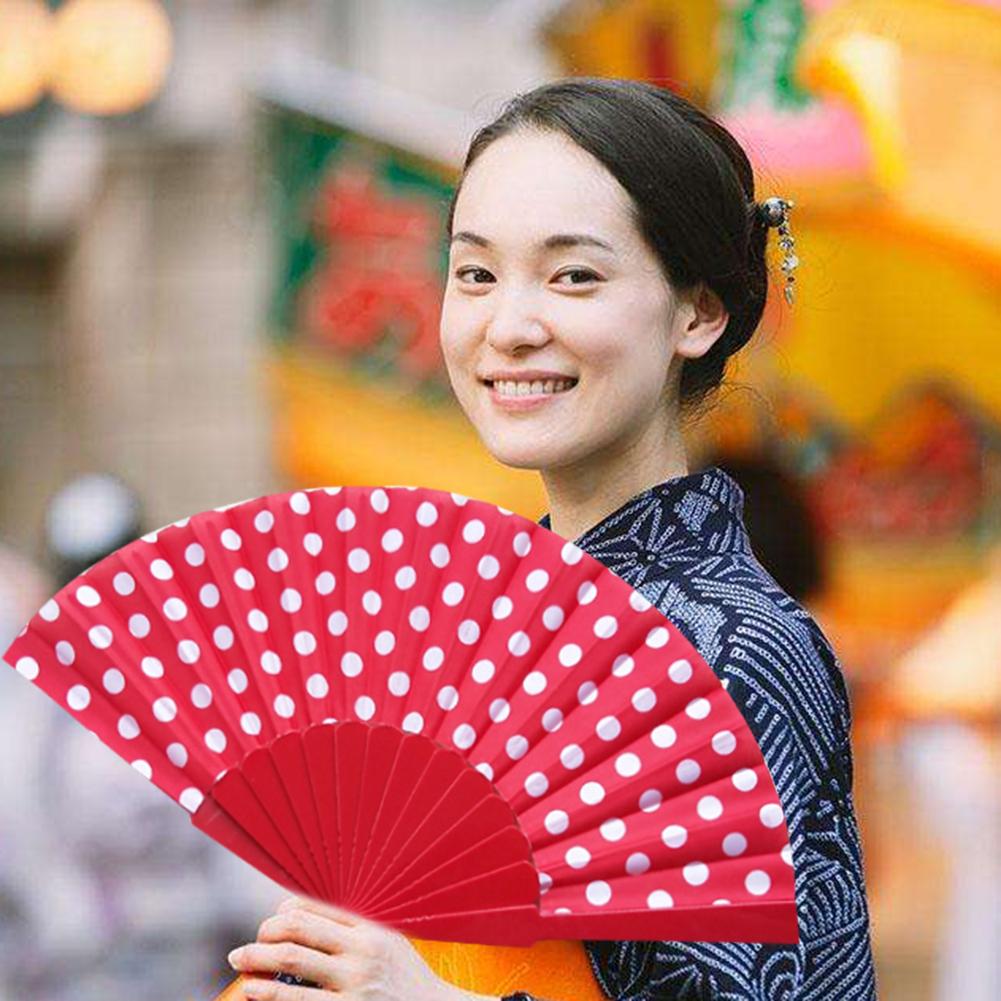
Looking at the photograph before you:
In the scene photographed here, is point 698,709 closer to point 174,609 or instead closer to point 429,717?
point 429,717

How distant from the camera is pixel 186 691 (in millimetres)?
1898

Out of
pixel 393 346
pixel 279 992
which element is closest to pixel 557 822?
pixel 279 992

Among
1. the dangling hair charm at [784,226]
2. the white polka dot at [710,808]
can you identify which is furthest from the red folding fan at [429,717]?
the dangling hair charm at [784,226]

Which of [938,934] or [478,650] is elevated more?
[938,934]

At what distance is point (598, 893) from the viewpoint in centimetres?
179

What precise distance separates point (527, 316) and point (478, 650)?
276mm

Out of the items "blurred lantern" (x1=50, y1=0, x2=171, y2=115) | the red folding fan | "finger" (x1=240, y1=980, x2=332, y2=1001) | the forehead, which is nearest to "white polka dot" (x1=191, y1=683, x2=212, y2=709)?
the red folding fan

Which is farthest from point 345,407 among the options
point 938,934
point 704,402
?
point 704,402

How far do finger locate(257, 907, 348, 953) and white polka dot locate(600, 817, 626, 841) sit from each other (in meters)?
0.21

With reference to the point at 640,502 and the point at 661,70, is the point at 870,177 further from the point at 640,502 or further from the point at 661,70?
the point at 640,502

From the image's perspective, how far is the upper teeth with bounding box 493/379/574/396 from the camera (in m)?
1.96

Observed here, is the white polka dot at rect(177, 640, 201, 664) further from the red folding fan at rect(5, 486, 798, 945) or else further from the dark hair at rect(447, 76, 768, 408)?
the dark hair at rect(447, 76, 768, 408)

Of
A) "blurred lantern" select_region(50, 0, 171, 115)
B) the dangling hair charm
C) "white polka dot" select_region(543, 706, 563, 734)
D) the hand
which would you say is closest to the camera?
the hand

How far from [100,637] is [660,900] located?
19.2 inches
